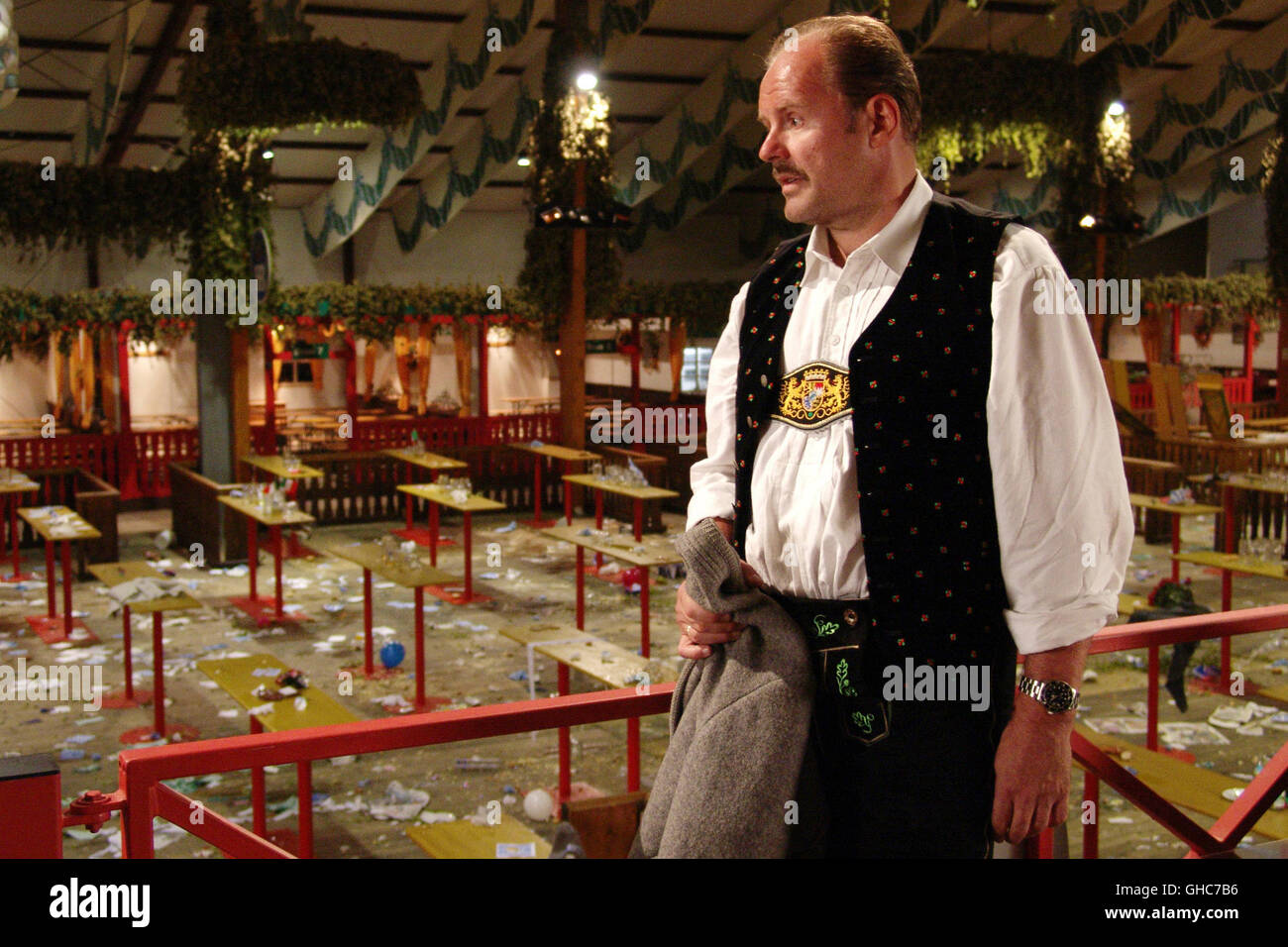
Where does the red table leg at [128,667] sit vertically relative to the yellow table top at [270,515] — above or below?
below

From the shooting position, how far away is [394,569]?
7.61 meters

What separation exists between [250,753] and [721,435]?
84cm

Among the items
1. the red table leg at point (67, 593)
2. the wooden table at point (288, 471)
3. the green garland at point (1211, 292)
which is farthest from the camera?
the green garland at point (1211, 292)

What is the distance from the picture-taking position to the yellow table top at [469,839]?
404cm

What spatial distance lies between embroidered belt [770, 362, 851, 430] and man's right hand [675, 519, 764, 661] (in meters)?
0.23

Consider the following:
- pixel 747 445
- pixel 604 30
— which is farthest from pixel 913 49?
pixel 747 445

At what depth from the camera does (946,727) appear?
1.62 metres

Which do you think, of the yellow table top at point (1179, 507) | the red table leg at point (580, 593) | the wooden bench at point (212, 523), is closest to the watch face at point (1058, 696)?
the red table leg at point (580, 593)

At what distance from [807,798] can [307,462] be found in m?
12.1

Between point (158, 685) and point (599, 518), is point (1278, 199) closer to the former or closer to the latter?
point (599, 518)

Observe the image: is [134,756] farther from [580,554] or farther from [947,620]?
[580,554]

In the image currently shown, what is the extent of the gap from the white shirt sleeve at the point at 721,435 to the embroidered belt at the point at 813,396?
0.12 meters

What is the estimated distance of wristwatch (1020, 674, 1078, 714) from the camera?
1573 millimetres

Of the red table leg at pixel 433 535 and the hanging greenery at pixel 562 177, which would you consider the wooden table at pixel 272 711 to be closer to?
the red table leg at pixel 433 535
